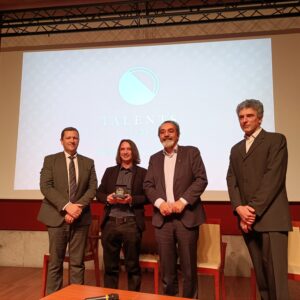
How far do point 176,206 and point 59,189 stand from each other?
1.09 metres

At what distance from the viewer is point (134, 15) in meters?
4.69

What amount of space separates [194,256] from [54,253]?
1209 mm

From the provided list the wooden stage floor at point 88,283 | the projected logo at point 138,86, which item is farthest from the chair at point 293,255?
the projected logo at point 138,86

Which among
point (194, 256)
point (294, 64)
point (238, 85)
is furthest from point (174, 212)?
point (294, 64)

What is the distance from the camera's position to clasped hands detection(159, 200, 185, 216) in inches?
100

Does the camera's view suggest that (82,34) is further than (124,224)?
Yes

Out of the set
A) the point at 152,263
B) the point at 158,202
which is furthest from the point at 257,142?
the point at 152,263

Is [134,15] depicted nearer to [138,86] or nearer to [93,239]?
[138,86]

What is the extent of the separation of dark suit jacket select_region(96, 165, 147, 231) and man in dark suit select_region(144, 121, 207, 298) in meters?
0.16

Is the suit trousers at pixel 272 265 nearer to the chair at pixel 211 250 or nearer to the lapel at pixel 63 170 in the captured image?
the chair at pixel 211 250

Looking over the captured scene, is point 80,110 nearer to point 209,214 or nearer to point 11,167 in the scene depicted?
point 11,167

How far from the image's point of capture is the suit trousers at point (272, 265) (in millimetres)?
2166

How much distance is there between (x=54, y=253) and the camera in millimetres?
2869

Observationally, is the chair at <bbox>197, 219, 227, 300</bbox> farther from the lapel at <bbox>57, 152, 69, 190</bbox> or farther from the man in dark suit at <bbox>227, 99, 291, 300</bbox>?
the lapel at <bbox>57, 152, 69, 190</bbox>
